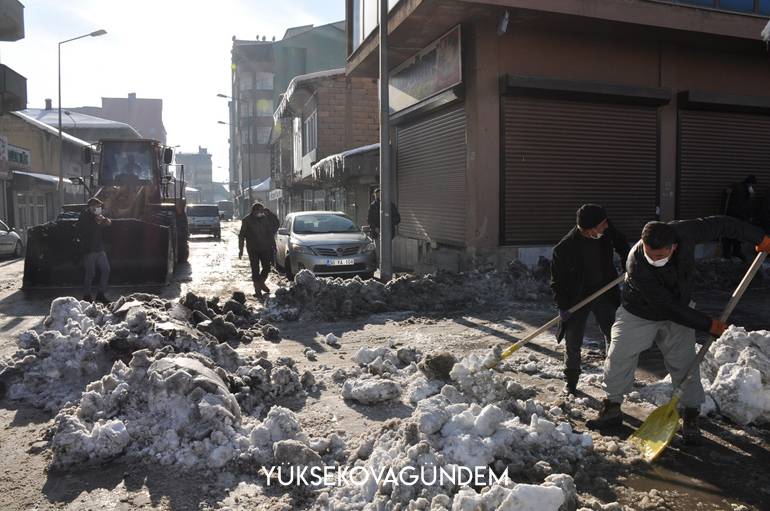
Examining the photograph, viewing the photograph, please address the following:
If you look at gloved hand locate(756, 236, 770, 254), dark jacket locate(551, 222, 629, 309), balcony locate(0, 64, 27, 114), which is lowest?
dark jacket locate(551, 222, 629, 309)

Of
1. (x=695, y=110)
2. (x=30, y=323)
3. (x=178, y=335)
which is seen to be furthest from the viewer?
(x=695, y=110)

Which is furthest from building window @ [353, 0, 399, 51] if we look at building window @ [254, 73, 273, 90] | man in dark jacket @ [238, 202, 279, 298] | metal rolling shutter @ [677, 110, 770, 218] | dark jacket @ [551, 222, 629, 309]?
building window @ [254, 73, 273, 90]

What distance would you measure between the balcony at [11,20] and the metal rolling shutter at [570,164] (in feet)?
53.5

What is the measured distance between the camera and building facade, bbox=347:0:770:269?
1201 cm

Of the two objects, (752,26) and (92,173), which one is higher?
(752,26)

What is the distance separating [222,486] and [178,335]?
274 cm

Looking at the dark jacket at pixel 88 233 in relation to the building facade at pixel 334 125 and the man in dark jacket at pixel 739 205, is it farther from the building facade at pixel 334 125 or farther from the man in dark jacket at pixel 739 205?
the man in dark jacket at pixel 739 205

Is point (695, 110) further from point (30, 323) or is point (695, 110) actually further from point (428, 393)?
point (30, 323)

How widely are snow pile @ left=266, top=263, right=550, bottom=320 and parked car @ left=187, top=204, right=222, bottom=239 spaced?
74.9 ft

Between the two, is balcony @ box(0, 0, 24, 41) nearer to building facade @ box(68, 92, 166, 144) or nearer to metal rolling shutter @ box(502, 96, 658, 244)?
metal rolling shutter @ box(502, 96, 658, 244)

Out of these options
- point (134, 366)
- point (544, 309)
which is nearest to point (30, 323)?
point (134, 366)

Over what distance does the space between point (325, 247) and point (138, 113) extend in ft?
330

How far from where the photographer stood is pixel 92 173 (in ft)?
51.3

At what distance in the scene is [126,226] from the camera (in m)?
12.4
